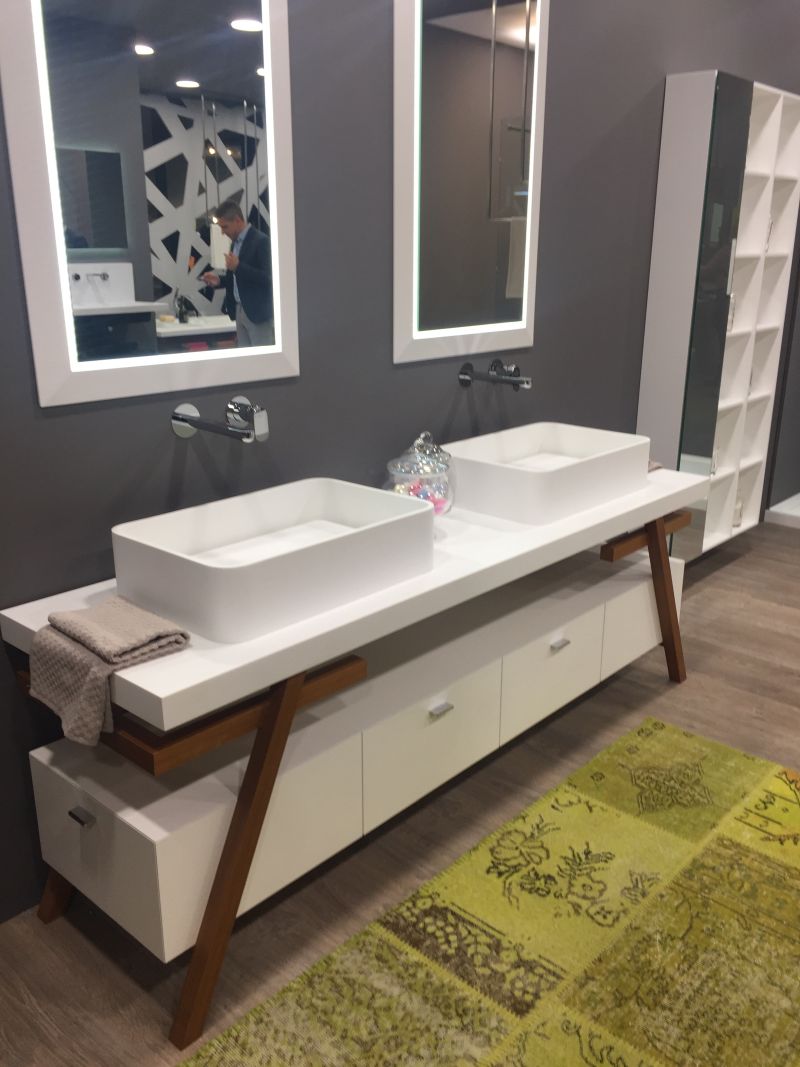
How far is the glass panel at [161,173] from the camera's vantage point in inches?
65.8

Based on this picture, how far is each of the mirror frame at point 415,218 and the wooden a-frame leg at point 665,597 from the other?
71 cm

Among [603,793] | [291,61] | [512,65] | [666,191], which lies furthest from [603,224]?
[603,793]

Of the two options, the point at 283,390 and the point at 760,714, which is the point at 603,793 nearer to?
the point at 760,714

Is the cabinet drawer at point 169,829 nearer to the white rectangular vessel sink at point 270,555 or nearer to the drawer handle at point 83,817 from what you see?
the drawer handle at point 83,817

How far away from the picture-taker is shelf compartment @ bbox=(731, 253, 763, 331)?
3.57 m

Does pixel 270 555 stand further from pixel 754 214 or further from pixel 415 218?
pixel 754 214

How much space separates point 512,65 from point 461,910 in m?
2.17

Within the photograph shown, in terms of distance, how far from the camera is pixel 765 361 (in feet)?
12.7

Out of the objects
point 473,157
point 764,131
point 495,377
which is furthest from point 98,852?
point 764,131

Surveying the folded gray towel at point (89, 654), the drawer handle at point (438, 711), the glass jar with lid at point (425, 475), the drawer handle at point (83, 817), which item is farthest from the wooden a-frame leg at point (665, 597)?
the drawer handle at point (83, 817)

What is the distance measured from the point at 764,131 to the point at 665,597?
192 centimetres

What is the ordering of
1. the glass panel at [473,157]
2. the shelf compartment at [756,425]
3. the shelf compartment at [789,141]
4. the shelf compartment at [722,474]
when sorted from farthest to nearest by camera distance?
the shelf compartment at [756,425] < the shelf compartment at [722,474] < the shelf compartment at [789,141] < the glass panel at [473,157]

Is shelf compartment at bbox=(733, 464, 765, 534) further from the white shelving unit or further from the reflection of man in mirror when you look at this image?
the reflection of man in mirror

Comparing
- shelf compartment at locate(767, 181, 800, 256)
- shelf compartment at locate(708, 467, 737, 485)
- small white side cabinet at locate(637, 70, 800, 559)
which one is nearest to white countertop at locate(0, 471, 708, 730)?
small white side cabinet at locate(637, 70, 800, 559)
